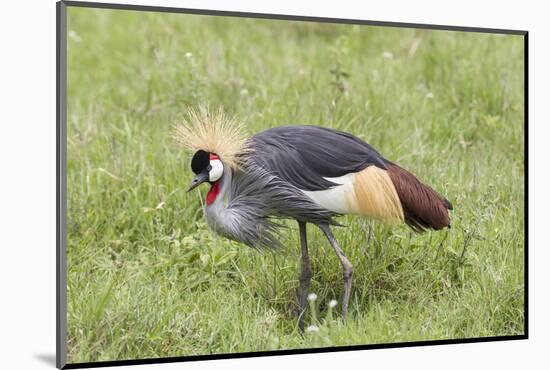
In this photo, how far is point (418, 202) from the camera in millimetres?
3791

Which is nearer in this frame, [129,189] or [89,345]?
[89,345]

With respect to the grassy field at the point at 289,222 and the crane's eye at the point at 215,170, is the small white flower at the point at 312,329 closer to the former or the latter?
the grassy field at the point at 289,222

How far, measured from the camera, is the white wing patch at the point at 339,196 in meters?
3.63

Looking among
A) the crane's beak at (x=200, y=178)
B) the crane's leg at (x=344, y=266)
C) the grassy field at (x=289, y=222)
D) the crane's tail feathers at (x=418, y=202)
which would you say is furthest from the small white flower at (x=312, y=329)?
the crane's beak at (x=200, y=178)

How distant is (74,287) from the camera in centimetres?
370

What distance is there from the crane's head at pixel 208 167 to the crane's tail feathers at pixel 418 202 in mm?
590

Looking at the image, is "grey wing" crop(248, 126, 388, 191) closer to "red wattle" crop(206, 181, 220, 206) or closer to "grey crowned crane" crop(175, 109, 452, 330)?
"grey crowned crane" crop(175, 109, 452, 330)

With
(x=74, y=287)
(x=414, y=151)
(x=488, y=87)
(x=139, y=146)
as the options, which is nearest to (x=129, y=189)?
(x=139, y=146)

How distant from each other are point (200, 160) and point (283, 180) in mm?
289

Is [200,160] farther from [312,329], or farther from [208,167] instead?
[312,329]

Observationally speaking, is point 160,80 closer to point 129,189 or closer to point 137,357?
point 129,189

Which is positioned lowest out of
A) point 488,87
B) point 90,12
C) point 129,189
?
point 129,189

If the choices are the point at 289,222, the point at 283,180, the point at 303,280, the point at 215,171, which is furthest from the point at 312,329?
the point at 215,171

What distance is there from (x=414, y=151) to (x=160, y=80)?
125cm
